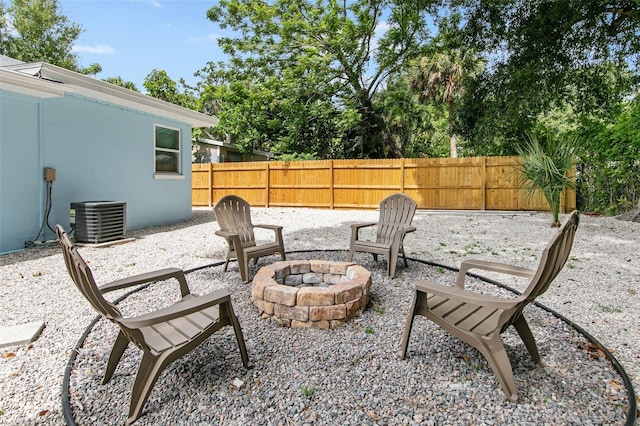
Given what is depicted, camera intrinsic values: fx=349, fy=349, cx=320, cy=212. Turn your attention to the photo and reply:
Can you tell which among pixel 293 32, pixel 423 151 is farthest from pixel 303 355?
pixel 423 151

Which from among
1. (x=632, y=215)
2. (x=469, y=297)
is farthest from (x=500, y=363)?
(x=632, y=215)

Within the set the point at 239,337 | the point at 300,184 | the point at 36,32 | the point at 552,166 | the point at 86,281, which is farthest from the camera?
the point at 36,32

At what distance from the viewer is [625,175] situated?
8.10m

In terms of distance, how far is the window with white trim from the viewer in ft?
25.5

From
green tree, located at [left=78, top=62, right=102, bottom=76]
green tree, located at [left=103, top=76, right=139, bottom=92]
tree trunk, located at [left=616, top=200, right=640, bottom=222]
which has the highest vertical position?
green tree, located at [left=78, top=62, right=102, bottom=76]

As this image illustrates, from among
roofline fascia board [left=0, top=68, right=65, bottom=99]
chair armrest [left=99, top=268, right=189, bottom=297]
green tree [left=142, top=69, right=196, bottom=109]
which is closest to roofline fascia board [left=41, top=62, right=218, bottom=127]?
roofline fascia board [left=0, top=68, right=65, bottom=99]

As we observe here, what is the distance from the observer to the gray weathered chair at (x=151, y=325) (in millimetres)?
1593

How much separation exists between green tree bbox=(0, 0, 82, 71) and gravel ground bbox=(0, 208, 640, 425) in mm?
24397

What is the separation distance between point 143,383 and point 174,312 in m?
0.35

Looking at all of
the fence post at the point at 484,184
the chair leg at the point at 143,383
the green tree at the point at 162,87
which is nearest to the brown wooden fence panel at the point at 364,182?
the fence post at the point at 484,184

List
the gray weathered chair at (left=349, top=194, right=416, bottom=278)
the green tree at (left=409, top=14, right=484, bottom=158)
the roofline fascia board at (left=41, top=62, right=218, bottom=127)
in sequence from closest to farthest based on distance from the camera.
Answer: the gray weathered chair at (left=349, top=194, right=416, bottom=278) < the roofline fascia board at (left=41, top=62, right=218, bottom=127) < the green tree at (left=409, top=14, right=484, bottom=158)

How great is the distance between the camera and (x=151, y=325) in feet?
5.45

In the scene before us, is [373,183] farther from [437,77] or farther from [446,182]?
[437,77]

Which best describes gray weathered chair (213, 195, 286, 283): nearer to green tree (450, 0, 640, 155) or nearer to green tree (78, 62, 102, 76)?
green tree (450, 0, 640, 155)
